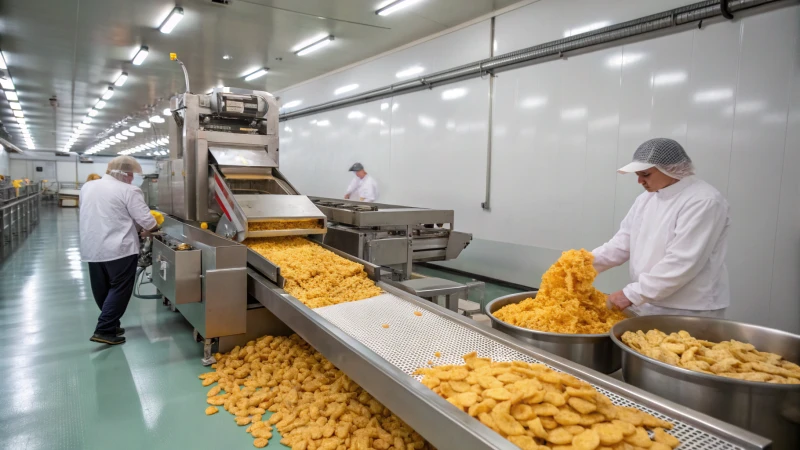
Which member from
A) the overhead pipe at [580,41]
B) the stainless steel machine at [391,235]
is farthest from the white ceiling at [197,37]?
the stainless steel machine at [391,235]

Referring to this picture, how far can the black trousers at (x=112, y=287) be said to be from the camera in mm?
3814

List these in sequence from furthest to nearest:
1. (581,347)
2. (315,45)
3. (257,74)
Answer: (257,74)
(315,45)
(581,347)

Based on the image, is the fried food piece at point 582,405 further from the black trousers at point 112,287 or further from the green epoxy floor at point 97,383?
the black trousers at point 112,287

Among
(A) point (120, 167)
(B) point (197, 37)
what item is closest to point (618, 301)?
(A) point (120, 167)

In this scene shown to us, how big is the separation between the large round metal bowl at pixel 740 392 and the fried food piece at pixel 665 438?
19 centimetres

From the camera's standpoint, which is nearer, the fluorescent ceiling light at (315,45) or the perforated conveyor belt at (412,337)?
the perforated conveyor belt at (412,337)

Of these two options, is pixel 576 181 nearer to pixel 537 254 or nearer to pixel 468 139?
pixel 537 254

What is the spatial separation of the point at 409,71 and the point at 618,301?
258 inches

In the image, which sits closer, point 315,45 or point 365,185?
point 315,45

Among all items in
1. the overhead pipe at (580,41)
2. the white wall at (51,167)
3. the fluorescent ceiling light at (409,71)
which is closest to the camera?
the overhead pipe at (580,41)

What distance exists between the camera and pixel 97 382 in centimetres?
314

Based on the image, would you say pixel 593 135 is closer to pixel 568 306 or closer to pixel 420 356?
pixel 568 306

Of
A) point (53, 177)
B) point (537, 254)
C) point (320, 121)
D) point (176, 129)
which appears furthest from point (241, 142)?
point (53, 177)

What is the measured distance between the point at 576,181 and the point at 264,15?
4.84 m
